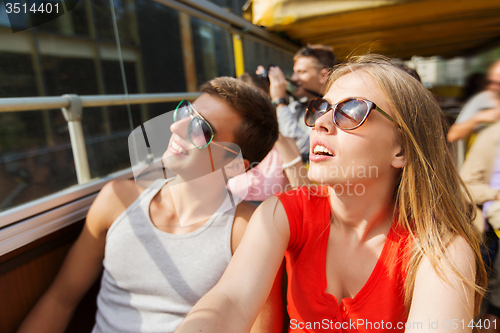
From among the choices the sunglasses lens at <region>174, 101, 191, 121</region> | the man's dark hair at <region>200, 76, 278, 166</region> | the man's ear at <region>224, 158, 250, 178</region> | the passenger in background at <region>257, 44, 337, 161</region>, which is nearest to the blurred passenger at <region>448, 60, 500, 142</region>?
the passenger in background at <region>257, 44, 337, 161</region>

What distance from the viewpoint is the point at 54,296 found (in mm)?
1359

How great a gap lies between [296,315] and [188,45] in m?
2.61

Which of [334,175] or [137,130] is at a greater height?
[137,130]

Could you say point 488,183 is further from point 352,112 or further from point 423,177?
point 352,112

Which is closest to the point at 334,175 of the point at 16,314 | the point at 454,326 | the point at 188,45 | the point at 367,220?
the point at 367,220

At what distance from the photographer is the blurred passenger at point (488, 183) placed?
1.59 m

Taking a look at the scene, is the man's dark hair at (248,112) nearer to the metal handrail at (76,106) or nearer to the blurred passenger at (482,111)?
the metal handrail at (76,106)

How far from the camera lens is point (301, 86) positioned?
2.69 metres

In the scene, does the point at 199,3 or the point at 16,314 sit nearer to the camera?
the point at 16,314

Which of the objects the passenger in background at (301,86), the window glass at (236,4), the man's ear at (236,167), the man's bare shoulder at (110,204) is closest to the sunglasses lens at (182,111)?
the man's ear at (236,167)

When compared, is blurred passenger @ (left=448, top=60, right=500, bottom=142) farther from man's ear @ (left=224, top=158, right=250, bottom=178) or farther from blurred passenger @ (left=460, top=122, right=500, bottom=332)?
man's ear @ (left=224, top=158, right=250, bottom=178)

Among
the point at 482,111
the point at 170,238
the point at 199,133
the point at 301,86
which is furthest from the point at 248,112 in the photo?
the point at 482,111

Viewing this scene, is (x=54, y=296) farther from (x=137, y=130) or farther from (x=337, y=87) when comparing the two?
(x=337, y=87)

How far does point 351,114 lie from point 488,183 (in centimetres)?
134
